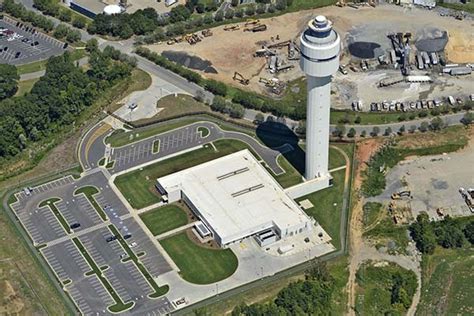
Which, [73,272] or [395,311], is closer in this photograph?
[395,311]

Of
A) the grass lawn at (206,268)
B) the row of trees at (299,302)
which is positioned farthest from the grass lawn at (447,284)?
the grass lawn at (206,268)

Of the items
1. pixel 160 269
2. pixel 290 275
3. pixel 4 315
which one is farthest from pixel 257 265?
pixel 4 315

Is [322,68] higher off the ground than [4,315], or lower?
higher

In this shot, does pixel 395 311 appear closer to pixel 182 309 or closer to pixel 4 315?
pixel 182 309

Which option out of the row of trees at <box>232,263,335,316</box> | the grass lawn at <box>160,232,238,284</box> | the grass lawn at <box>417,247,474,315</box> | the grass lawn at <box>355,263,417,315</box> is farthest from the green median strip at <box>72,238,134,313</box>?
the grass lawn at <box>417,247,474,315</box>

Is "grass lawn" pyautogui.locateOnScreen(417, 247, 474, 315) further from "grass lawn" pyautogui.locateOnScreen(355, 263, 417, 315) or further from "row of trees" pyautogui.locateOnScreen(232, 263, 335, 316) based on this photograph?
"row of trees" pyautogui.locateOnScreen(232, 263, 335, 316)
